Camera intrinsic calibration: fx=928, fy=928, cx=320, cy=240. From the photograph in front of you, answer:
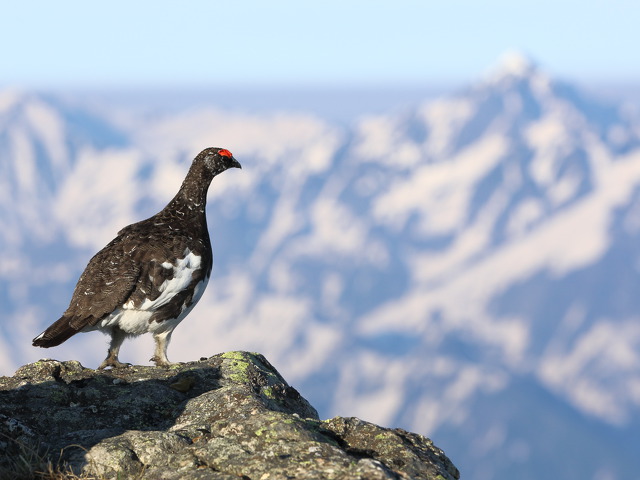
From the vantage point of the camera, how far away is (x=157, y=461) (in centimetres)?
873

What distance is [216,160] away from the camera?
59.8 feet

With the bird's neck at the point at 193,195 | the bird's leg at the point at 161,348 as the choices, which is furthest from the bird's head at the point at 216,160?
the bird's leg at the point at 161,348

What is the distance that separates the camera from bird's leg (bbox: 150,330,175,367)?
14.9 metres

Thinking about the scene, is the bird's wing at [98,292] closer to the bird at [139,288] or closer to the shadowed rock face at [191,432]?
the bird at [139,288]

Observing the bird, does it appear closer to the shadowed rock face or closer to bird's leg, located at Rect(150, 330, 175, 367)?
bird's leg, located at Rect(150, 330, 175, 367)

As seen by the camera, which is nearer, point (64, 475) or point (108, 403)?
point (64, 475)

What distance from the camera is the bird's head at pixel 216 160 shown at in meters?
18.2

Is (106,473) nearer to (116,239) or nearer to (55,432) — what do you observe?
(55,432)

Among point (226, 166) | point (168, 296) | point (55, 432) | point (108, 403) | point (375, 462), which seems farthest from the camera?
point (226, 166)

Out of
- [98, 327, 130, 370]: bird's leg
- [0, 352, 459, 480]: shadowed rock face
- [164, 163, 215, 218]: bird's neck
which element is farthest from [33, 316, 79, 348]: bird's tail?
[164, 163, 215, 218]: bird's neck

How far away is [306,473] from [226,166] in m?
10.9

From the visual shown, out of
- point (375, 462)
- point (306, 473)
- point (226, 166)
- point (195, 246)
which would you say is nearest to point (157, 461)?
point (306, 473)

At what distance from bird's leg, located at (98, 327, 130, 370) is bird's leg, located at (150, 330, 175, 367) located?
21.9 inches

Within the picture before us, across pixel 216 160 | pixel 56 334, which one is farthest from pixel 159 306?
pixel 216 160
